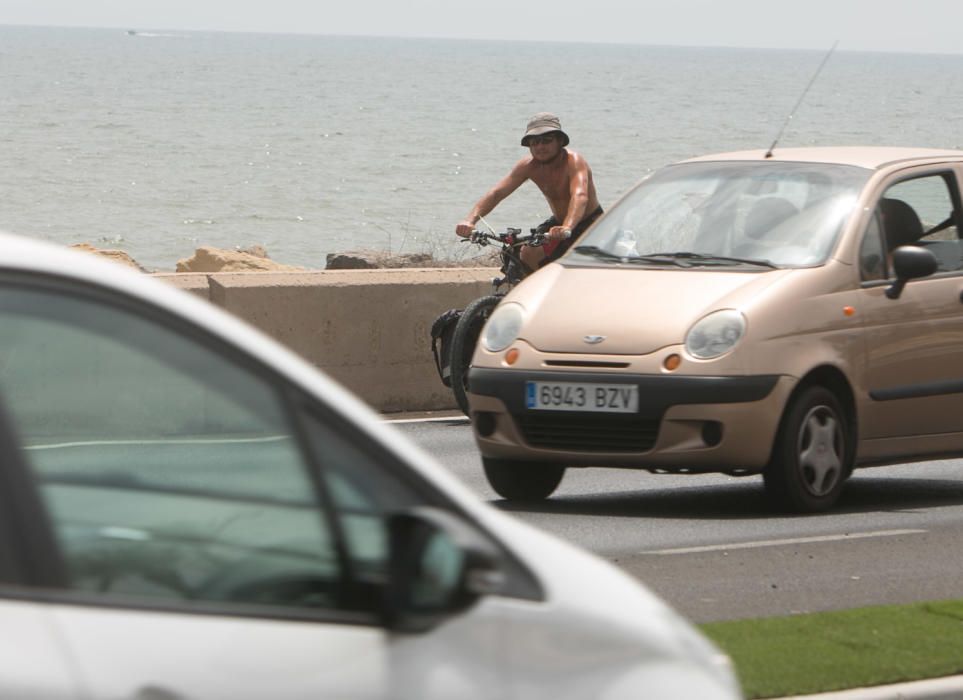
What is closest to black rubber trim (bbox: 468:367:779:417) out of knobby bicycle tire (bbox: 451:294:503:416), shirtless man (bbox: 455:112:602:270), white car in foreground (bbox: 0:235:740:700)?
knobby bicycle tire (bbox: 451:294:503:416)

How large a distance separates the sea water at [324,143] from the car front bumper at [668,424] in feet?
16.4

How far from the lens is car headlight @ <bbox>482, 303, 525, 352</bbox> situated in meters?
9.76

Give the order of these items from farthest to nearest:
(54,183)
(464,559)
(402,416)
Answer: (54,183), (402,416), (464,559)

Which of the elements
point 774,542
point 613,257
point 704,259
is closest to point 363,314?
point 613,257

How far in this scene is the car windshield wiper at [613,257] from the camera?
33.2 ft

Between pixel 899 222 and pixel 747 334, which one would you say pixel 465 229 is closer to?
pixel 899 222

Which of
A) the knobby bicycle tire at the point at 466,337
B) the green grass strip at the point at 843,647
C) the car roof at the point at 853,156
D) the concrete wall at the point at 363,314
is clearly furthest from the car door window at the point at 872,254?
the concrete wall at the point at 363,314

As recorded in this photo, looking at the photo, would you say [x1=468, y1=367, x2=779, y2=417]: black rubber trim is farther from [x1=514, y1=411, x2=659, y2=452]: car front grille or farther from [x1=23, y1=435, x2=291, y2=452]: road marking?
[x1=23, y1=435, x2=291, y2=452]: road marking

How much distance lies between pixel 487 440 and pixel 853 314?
171cm

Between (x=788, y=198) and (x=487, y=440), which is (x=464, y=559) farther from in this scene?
(x=788, y=198)

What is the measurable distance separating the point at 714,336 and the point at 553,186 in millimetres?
4112

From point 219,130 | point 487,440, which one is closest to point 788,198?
point 487,440

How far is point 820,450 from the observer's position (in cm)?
973

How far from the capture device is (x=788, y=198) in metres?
10.3
